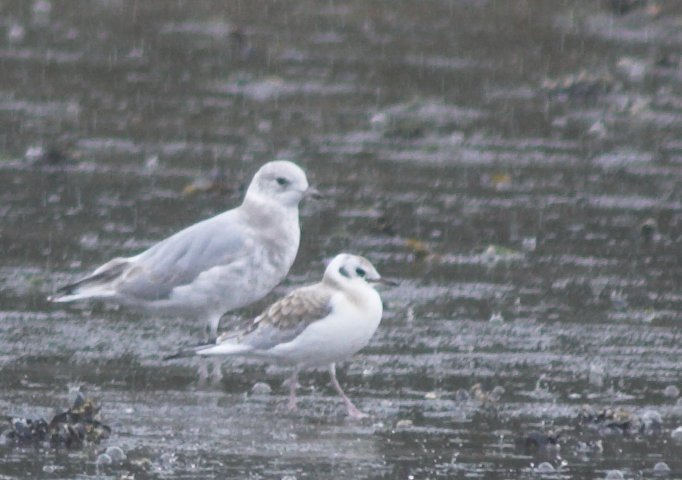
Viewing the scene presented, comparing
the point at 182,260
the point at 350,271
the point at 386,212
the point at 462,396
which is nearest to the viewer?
the point at 462,396

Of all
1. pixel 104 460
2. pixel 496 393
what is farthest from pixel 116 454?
pixel 496 393

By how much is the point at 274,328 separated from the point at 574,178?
5.37m

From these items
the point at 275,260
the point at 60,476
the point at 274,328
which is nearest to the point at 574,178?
the point at 275,260

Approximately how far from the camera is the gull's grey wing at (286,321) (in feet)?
27.8

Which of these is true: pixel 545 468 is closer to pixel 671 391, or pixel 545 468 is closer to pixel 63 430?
pixel 671 391

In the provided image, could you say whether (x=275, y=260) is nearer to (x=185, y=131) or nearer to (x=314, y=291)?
(x=314, y=291)

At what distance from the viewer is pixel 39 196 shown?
12.7 metres

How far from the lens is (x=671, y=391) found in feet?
27.2

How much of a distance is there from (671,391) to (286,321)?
1767 millimetres

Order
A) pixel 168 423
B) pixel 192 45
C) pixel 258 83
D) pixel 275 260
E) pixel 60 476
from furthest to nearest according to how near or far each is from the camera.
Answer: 1. pixel 192 45
2. pixel 258 83
3. pixel 275 260
4. pixel 168 423
5. pixel 60 476

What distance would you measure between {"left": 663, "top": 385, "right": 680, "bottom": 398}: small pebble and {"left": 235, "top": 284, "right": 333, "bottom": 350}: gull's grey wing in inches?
61.5

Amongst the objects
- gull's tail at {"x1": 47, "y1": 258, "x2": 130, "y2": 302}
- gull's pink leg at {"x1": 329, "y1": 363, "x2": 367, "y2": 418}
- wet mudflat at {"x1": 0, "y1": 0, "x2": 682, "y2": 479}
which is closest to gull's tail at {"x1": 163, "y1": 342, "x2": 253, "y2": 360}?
wet mudflat at {"x1": 0, "y1": 0, "x2": 682, "y2": 479}

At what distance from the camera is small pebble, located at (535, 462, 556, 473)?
22.9 ft

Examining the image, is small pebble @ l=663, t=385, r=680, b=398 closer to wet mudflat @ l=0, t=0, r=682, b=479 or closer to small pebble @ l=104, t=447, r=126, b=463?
wet mudflat @ l=0, t=0, r=682, b=479
